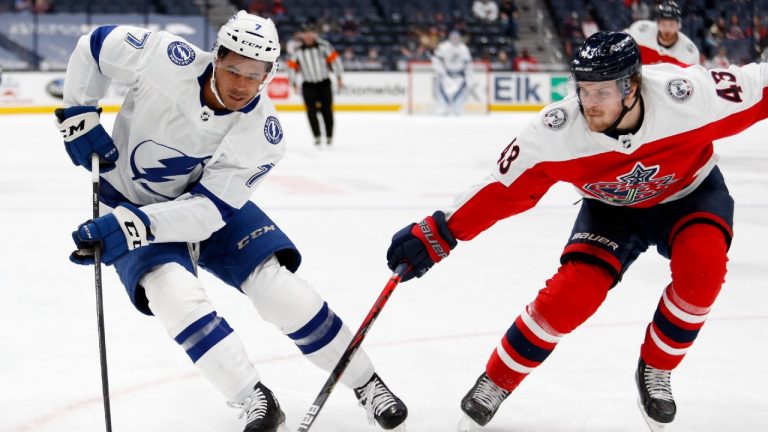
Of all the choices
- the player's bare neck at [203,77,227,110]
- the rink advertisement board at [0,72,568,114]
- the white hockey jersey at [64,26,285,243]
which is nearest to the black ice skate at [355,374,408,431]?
the white hockey jersey at [64,26,285,243]

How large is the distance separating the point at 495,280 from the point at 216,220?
1983mm

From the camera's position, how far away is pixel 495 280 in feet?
14.0

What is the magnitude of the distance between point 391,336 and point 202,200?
113cm

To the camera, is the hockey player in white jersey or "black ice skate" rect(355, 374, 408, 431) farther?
"black ice skate" rect(355, 374, 408, 431)

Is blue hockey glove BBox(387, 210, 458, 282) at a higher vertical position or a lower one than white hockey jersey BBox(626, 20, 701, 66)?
higher

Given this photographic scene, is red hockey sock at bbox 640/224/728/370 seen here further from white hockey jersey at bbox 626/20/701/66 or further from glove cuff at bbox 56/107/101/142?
white hockey jersey at bbox 626/20/701/66

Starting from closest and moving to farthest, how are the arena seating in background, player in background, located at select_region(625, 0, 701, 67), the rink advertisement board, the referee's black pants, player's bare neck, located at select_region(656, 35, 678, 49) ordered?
player in background, located at select_region(625, 0, 701, 67), player's bare neck, located at select_region(656, 35, 678, 49), the referee's black pants, the rink advertisement board, the arena seating in background

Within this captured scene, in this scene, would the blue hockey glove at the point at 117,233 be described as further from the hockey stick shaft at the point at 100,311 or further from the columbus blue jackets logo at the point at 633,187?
the columbus blue jackets logo at the point at 633,187

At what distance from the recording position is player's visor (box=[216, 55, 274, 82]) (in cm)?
246

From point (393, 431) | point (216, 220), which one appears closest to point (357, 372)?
point (393, 431)

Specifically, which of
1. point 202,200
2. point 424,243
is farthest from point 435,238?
point 202,200

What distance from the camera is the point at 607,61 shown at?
7.68 feet

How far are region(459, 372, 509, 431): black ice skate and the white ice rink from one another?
8 centimetres

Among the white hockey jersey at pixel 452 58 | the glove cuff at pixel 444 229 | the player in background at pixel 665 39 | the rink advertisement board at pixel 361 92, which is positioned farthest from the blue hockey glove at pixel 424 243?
the white hockey jersey at pixel 452 58
